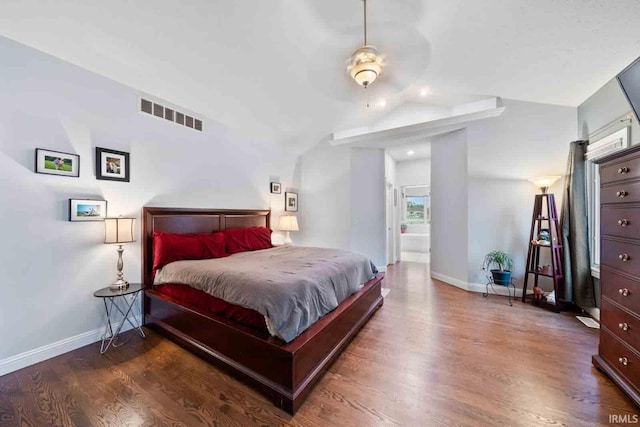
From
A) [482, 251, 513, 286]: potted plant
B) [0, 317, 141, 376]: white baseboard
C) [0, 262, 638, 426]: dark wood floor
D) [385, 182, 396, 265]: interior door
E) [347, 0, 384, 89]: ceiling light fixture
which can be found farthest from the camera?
[385, 182, 396, 265]: interior door

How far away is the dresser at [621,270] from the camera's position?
4.97 ft

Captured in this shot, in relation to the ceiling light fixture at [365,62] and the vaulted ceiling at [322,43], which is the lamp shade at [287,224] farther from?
the ceiling light fixture at [365,62]

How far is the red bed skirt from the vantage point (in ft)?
5.91

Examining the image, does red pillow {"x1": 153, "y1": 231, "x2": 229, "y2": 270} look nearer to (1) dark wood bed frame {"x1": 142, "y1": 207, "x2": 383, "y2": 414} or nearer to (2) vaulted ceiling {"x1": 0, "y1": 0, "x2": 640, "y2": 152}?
(1) dark wood bed frame {"x1": 142, "y1": 207, "x2": 383, "y2": 414}

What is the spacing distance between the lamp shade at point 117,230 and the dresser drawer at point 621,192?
3.91 metres

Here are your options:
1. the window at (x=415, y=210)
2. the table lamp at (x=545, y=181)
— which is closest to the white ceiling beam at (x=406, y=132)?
the table lamp at (x=545, y=181)

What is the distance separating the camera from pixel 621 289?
165 centimetres

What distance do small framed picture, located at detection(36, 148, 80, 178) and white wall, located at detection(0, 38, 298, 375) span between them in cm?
5

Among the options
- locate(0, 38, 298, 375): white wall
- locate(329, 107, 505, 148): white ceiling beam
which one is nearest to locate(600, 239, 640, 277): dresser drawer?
locate(329, 107, 505, 148): white ceiling beam

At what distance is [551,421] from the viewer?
1436mm

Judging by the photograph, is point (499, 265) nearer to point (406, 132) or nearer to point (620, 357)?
point (620, 357)

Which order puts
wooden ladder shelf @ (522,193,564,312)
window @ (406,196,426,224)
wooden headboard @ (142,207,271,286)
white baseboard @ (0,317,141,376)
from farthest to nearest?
window @ (406,196,426,224) < wooden ladder shelf @ (522,193,564,312) < wooden headboard @ (142,207,271,286) < white baseboard @ (0,317,141,376)

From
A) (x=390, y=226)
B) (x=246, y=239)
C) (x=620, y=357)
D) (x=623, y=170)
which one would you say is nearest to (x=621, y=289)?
(x=620, y=357)

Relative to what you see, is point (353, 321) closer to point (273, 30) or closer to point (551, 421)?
point (551, 421)
